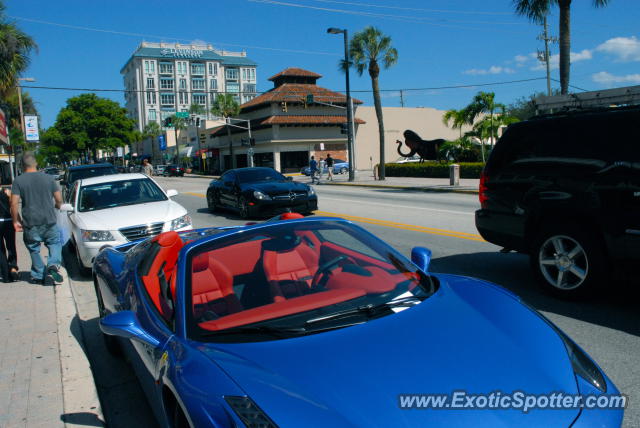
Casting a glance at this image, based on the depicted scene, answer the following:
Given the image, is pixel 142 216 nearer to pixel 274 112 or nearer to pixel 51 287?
pixel 51 287

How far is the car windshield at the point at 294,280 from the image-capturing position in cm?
279

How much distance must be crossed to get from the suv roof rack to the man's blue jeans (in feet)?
25.0

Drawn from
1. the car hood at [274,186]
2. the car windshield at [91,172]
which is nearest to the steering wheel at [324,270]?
the car hood at [274,186]

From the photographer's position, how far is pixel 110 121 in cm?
7106

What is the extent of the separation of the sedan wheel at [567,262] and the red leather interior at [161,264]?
395 cm

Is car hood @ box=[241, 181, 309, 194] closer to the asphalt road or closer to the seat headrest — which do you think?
the asphalt road

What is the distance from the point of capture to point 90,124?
70.3 metres

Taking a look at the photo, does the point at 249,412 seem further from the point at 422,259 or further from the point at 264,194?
the point at 264,194

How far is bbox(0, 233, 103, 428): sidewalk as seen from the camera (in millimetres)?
3572

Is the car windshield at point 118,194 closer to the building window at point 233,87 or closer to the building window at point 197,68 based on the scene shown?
the building window at point 197,68

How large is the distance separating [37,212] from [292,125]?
55.8 meters

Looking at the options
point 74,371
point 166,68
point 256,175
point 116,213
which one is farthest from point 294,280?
point 166,68

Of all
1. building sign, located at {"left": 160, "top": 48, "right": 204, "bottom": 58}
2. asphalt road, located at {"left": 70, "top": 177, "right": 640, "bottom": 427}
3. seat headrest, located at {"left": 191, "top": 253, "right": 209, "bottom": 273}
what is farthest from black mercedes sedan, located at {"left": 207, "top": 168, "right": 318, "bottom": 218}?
building sign, located at {"left": 160, "top": 48, "right": 204, "bottom": 58}

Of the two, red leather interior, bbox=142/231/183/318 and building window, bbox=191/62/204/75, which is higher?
building window, bbox=191/62/204/75
